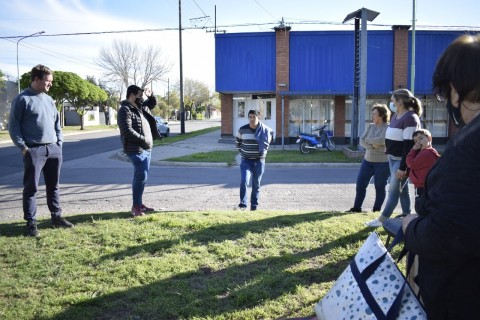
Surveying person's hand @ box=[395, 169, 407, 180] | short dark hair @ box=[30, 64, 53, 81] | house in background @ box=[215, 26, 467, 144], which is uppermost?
house in background @ box=[215, 26, 467, 144]

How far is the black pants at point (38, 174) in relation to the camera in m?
5.02

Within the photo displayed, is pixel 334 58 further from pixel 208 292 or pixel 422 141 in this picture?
pixel 208 292

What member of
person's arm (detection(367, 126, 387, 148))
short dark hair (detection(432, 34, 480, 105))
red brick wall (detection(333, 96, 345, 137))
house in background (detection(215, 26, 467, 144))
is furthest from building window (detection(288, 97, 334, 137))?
short dark hair (detection(432, 34, 480, 105))

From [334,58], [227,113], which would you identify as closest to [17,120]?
[334,58]

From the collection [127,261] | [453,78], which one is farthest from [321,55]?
[453,78]

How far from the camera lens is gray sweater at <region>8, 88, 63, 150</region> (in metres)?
4.98

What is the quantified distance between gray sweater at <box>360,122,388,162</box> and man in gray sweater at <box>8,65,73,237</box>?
4254 millimetres

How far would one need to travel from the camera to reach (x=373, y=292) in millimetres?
1684

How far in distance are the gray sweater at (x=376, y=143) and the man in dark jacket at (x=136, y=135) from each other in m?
3.21

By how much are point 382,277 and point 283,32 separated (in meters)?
22.0

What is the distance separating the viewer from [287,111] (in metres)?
23.2

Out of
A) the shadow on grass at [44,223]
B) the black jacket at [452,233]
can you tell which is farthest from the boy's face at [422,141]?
the shadow on grass at [44,223]

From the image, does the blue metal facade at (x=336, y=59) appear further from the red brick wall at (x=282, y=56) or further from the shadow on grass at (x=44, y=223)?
the shadow on grass at (x=44, y=223)

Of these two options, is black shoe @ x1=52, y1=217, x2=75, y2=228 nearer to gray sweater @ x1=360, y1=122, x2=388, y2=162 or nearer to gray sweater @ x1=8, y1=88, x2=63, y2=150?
gray sweater @ x1=8, y1=88, x2=63, y2=150
